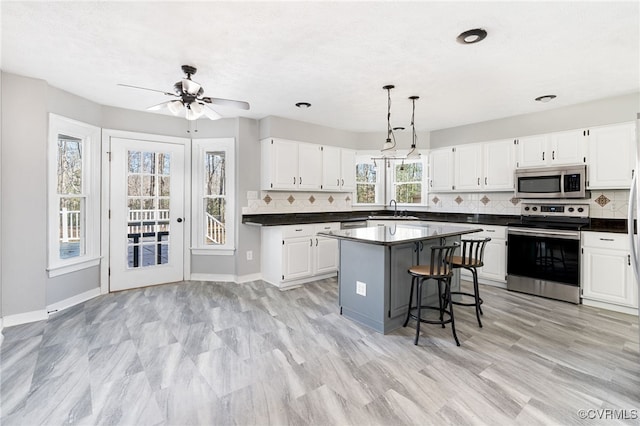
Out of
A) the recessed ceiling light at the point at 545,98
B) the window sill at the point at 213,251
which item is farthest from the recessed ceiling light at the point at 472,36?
the window sill at the point at 213,251

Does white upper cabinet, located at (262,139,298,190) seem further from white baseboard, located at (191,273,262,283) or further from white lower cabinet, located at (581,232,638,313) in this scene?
white lower cabinet, located at (581,232,638,313)

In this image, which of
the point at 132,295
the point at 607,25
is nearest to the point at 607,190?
the point at 607,25

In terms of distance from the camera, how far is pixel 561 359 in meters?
2.31

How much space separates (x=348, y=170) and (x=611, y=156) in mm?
3428

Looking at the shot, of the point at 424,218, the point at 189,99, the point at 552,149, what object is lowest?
the point at 424,218

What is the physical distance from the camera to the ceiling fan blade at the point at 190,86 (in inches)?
99.4

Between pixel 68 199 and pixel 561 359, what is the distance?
5.09 metres

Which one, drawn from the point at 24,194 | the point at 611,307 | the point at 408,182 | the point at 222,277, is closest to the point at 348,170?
the point at 408,182

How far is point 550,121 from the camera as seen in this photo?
400 centimetres

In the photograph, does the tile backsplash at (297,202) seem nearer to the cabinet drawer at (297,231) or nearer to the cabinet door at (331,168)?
the cabinet door at (331,168)

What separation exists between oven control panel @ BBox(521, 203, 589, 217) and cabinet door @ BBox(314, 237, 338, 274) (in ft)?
9.12

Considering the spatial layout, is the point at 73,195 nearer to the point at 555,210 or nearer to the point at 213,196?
the point at 213,196

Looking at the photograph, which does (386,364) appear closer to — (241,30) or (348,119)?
(241,30)

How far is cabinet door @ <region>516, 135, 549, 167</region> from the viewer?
402 cm
